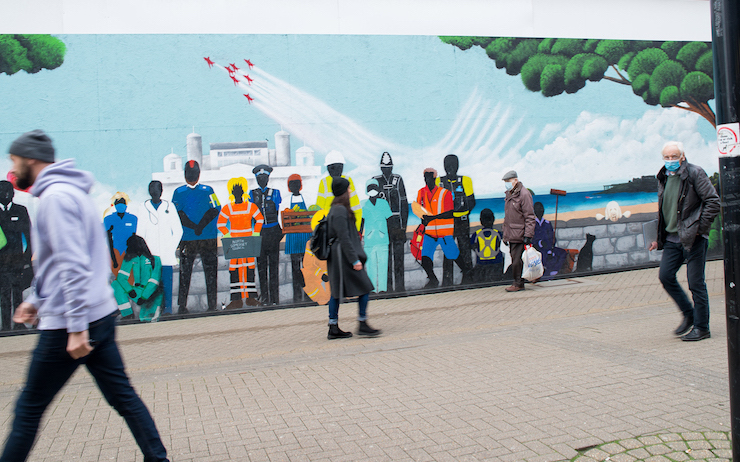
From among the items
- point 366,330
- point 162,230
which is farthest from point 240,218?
point 366,330

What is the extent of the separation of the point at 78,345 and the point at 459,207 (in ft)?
26.2

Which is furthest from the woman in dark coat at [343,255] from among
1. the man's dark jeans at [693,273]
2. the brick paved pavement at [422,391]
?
the man's dark jeans at [693,273]

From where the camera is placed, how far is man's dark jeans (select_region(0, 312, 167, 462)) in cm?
284

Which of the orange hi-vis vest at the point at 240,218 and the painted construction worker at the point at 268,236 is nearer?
the orange hi-vis vest at the point at 240,218

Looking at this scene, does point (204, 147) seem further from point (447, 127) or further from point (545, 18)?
point (545, 18)

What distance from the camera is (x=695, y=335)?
576 centimetres

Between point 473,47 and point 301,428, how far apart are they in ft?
26.4

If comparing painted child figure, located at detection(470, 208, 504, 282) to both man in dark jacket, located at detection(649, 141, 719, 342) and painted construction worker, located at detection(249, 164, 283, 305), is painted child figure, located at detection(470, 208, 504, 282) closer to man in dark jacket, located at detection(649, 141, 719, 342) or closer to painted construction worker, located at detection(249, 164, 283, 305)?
painted construction worker, located at detection(249, 164, 283, 305)

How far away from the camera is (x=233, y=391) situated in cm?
503

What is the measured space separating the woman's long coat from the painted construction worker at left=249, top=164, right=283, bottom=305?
111 inches

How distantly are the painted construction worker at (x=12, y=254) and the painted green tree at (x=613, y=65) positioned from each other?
23.4 feet

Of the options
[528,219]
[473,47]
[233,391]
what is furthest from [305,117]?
[233,391]

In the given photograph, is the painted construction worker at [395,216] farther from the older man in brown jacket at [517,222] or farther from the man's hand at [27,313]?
the man's hand at [27,313]

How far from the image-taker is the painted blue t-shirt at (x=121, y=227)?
8.83m
